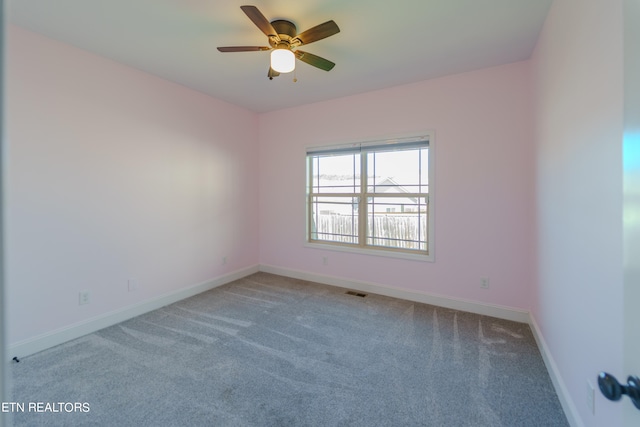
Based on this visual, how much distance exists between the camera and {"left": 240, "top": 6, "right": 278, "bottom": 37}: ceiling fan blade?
66.0 inches

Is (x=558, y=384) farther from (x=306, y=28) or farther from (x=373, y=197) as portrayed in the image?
(x=306, y=28)

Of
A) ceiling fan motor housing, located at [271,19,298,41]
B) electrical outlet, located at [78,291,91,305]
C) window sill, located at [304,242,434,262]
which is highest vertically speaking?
ceiling fan motor housing, located at [271,19,298,41]

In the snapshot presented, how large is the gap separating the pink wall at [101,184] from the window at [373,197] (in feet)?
4.86

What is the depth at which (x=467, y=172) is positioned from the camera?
9.92ft

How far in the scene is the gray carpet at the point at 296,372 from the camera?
5.36ft

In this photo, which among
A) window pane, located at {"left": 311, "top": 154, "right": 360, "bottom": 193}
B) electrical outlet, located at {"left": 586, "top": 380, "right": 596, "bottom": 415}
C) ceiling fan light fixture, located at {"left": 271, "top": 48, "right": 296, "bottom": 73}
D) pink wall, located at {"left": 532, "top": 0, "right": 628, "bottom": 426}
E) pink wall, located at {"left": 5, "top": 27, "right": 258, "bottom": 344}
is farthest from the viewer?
window pane, located at {"left": 311, "top": 154, "right": 360, "bottom": 193}

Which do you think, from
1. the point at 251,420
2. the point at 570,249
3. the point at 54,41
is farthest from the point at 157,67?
the point at 570,249

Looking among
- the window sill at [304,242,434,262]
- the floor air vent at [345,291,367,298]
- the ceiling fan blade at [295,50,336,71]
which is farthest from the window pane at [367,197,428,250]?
the ceiling fan blade at [295,50,336,71]

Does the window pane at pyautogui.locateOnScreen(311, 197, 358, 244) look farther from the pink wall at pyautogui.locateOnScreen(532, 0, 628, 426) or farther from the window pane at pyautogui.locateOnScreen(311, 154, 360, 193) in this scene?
the pink wall at pyautogui.locateOnScreen(532, 0, 628, 426)

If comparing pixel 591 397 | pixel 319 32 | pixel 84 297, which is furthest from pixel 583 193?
pixel 84 297

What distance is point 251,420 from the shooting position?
160cm

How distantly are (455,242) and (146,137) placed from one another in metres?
3.73

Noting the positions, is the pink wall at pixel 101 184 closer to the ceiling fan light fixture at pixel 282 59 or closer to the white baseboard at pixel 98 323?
the white baseboard at pixel 98 323

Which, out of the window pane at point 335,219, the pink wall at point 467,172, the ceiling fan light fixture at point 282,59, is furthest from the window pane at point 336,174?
the ceiling fan light fixture at point 282,59
